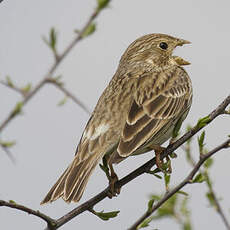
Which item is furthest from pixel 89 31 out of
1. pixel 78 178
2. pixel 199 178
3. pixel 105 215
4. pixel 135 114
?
pixel 135 114

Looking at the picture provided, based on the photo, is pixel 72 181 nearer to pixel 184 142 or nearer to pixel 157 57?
pixel 184 142

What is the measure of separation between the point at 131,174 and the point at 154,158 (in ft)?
1.46

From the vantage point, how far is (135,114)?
5.36 m

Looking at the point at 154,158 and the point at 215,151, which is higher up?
the point at 215,151

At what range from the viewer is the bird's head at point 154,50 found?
6.88 metres

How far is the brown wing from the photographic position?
495 cm

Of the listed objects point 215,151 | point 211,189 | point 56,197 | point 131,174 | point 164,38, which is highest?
point 164,38

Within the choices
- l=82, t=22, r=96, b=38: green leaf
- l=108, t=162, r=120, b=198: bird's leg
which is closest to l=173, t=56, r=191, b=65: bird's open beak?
l=108, t=162, r=120, b=198: bird's leg

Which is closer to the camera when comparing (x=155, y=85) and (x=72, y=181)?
(x=72, y=181)

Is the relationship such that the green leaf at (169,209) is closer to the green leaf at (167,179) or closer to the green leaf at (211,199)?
the green leaf at (211,199)

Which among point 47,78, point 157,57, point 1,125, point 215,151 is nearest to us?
point 1,125

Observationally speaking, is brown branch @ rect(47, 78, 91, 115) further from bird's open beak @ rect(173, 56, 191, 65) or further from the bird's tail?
bird's open beak @ rect(173, 56, 191, 65)

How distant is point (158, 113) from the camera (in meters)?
5.50

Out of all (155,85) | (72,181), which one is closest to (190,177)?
(72,181)
